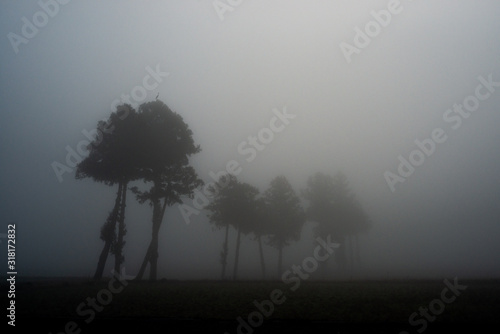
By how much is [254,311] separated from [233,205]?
83.6 feet

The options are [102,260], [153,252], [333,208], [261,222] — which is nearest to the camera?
[102,260]

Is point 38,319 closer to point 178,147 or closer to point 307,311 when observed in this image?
point 307,311

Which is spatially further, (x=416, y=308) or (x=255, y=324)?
(x=416, y=308)

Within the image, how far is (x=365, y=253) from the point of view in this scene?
2904 inches

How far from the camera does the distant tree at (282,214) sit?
35.5 m

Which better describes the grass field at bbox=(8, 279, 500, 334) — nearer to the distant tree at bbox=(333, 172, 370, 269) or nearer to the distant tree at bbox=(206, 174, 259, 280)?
the distant tree at bbox=(206, 174, 259, 280)

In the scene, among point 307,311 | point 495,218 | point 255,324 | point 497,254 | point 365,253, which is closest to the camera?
point 255,324

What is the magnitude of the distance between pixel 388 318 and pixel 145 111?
2154cm

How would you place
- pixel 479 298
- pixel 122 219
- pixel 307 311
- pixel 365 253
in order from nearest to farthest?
1. pixel 307 311
2. pixel 479 298
3. pixel 122 219
4. pixel 365 253

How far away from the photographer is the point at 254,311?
8.63m

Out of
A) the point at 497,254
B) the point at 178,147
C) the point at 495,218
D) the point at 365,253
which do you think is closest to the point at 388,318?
the point at 178,147

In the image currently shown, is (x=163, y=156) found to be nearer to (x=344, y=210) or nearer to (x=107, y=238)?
(x=107, y=238)

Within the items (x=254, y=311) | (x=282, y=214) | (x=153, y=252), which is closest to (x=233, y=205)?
(x=282, y=214)

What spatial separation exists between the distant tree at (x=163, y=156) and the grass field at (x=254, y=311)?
1171 cm
